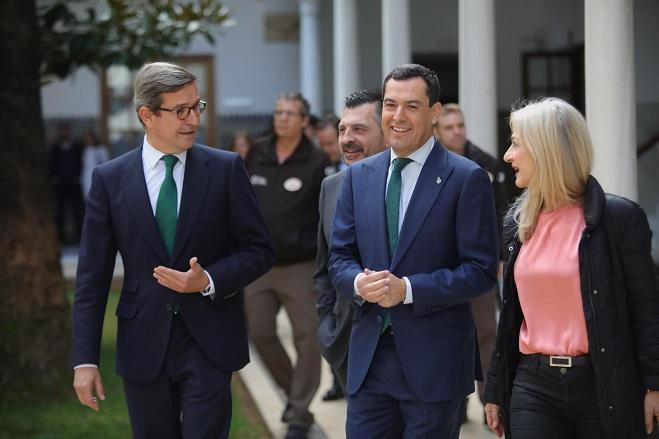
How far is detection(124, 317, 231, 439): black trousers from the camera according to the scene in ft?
16.4

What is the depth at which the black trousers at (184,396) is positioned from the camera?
5.01 metres

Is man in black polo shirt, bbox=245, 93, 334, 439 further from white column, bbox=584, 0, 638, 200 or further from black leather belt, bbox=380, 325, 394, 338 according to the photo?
black leather belt, bbox=380, 325, 394, 338

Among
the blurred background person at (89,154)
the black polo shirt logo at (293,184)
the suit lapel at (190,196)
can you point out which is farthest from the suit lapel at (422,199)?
the blurred background person at (89,154)

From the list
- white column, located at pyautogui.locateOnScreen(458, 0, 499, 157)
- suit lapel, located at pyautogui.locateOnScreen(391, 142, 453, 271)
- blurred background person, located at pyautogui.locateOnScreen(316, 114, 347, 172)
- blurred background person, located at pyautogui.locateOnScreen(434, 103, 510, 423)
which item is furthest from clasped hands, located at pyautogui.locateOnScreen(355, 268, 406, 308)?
blurred background person, located at pyautogui.locateOnScreen(316, 114, 347, 172)

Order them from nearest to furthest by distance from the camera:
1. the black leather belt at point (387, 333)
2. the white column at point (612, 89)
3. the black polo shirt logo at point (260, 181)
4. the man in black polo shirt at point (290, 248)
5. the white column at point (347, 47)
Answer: the black leather belt at point (387, 333) → the white column at point (612, 89) → the man in black polo shirt at point (290, 248) → the black polo shirt logo at point (260, 181) → the white column at point (347, 47)

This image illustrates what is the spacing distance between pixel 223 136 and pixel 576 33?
27.2 feet

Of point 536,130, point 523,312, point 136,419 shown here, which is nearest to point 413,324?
point 523,312

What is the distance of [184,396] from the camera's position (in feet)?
16.6

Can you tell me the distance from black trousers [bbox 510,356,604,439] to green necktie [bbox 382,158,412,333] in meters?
0.66

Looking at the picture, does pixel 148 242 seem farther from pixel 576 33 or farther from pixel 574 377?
pixel 576 33

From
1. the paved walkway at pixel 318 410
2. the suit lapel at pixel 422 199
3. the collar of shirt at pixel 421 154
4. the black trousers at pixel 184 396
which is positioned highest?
the collar of shirt at pixel 421 154

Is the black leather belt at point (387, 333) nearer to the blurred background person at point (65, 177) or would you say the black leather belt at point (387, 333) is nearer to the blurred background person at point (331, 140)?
the blurred background person at point (331, 140)

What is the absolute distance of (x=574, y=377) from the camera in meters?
4.17

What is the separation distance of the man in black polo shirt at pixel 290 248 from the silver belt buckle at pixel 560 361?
12.5 ft
